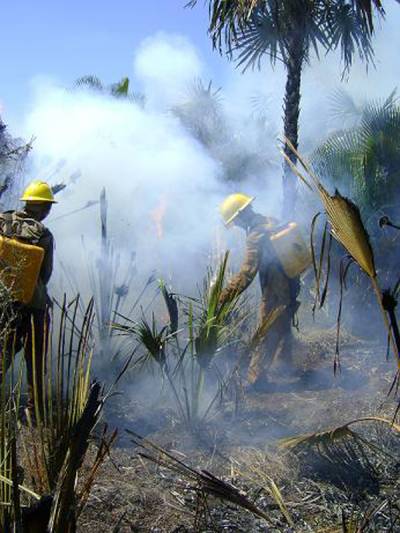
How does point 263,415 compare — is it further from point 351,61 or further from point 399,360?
point 351,61

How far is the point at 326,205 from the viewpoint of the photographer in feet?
7.06

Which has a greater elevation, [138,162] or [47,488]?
[138,162]

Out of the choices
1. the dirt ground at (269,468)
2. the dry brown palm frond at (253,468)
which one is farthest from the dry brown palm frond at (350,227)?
the dry brown palm frond at (253,468)

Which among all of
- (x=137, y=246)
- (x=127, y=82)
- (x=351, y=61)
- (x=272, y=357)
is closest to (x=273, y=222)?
(x=272, y=357)

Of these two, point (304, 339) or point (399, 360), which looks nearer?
point (399, 360)

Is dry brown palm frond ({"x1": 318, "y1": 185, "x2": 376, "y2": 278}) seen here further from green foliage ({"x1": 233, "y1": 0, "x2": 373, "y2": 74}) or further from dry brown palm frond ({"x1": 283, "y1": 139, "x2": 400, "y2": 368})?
green foliage ({"x1": 233, "y1": 0, "x2": 373, "y2": 74})

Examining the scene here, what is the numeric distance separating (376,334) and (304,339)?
96 centimetres

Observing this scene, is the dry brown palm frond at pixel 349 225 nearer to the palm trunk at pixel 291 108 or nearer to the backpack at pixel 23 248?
the backpack at pixel 23 248

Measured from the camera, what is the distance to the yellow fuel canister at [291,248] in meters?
6.25

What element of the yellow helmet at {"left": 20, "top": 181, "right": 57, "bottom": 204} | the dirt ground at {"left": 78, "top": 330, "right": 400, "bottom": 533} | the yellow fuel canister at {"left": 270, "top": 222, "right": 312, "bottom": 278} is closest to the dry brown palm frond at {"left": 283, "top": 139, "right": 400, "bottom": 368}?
the dirt ground at {"left": 78, "top": 330, "right": 400, "bottom": 533}

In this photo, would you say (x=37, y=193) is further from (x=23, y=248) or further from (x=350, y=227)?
(x=350, y=227)

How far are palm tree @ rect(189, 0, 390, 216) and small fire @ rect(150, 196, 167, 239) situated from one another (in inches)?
67.6

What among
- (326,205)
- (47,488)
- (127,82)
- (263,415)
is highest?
(127,82)

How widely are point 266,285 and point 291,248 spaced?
526mm
